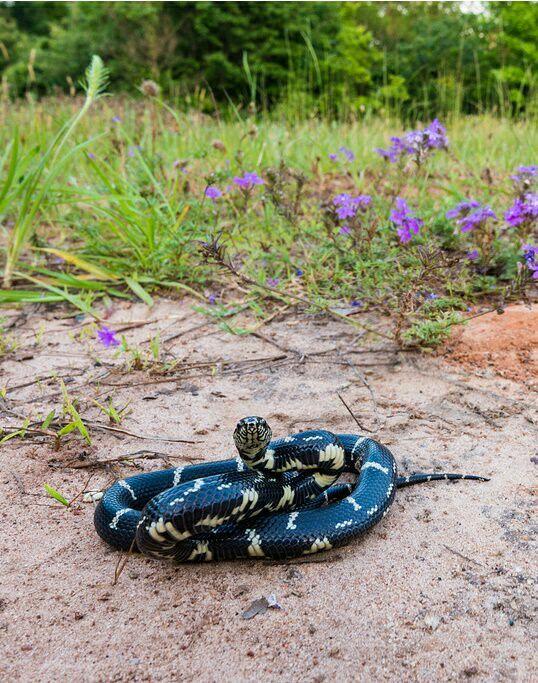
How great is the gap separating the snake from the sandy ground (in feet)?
0.24

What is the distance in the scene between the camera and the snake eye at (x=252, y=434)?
2109 mm

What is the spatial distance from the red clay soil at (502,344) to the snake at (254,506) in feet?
4.18

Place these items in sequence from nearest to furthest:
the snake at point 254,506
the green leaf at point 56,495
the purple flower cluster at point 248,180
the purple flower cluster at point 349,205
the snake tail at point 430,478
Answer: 1. the snake at point 254,506
2. the green leaf at point 56,495
3. the snake tail at point 430,478
4. the purple flower cluster at point 349,205
5. the purple flower cluster at point 248,180

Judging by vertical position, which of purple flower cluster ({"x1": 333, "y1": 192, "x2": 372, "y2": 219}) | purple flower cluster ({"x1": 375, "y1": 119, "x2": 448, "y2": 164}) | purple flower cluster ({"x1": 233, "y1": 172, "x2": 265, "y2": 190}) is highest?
purple flower cluster ({"x1": 375, "y1": 119, "x2": 448, "y2": 164})

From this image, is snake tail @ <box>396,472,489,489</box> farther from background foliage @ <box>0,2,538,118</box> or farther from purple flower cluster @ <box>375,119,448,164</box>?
background foliage @ <box>0,2,538,118</box>

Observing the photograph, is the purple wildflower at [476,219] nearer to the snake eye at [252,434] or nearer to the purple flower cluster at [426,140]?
the purple flower cluster at [426,140]

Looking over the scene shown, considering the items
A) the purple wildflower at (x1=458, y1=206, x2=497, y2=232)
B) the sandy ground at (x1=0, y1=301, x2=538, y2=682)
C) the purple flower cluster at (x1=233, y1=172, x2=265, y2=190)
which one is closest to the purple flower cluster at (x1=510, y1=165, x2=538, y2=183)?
the purple wildflower at (x1=458, y1=206, x2=497, y2=232)

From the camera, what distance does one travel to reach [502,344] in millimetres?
3564

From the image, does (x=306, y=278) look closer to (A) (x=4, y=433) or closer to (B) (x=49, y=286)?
(B) (x=49, y=286)

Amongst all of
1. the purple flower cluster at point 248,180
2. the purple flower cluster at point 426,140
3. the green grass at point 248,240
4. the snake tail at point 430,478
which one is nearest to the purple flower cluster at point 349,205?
the green grass at point 248,240

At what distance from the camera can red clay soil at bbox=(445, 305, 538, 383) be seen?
3421 millimetres

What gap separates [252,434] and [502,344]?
6.76ft

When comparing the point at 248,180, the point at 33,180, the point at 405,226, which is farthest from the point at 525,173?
the point at 33,180

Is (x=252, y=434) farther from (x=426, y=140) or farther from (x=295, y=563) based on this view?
(x=426, y=140)
